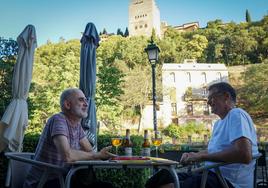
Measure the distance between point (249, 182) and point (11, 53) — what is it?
38.2 feet

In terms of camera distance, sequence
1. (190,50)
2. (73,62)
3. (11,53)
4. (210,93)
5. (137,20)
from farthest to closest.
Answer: (137,20)
(190,50)
(73,62)
(11,53)
(210,93)

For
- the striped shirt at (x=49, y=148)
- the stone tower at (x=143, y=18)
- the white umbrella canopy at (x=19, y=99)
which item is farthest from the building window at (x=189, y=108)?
the stone tower at (x=143, y=18)

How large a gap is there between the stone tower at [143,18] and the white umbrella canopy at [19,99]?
78252 millimetres

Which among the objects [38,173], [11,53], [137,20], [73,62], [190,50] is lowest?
[38,173]

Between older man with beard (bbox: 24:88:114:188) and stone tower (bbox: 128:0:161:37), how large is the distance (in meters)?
80.7

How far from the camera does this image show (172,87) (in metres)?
39.0

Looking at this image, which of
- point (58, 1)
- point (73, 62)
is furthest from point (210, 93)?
point (58, 1)

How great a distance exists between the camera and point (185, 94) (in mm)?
39531

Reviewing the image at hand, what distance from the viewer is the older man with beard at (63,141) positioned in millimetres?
1982

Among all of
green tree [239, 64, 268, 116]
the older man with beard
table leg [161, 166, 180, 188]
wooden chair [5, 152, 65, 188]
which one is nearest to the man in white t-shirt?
table leg [161, 166, 180, 188]

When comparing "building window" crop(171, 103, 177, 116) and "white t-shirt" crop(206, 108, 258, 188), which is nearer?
"white t-shirt" crop(206, 108, 258, 188)

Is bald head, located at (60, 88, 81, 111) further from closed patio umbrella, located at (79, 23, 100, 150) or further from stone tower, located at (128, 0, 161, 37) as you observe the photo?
stone tower, located at (128, 0, 161, 37)

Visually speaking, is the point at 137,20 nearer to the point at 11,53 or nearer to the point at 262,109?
the point at 262,109

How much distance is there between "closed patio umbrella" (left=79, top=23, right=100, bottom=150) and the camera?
4532 millimetres
